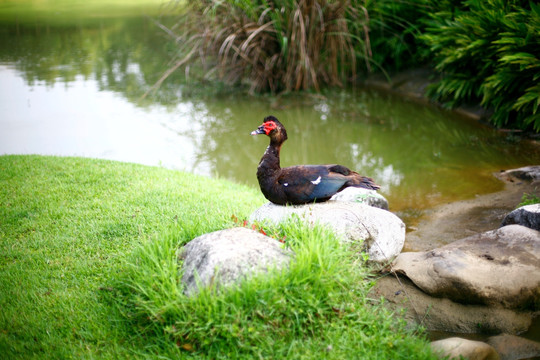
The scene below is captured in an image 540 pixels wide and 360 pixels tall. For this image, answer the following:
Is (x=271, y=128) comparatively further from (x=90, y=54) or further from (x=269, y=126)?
(x=90, y=54)

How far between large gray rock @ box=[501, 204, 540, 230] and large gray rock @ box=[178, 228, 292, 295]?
83.4 inches

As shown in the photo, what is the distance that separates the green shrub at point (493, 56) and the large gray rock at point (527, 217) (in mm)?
3077

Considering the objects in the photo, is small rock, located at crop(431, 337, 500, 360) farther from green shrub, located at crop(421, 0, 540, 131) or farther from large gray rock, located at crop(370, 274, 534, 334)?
green shrub, located at crop(421, 0, 540, 131)

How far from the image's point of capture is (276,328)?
260 cm

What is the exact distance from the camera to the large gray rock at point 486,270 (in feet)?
10.0

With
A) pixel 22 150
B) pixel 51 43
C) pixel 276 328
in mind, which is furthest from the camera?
pixel 51 43

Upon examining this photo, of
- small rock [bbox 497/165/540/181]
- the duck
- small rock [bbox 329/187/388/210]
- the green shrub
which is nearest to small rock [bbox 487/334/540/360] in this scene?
the duck

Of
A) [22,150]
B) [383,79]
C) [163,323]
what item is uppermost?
[383,79]

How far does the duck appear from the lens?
3.57m

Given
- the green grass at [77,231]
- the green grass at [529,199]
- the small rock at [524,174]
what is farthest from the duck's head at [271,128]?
the small rock at [524,174]

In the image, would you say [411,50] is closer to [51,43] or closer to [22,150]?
[22,150]

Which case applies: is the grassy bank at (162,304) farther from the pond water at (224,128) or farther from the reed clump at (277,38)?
the reed clump at (277,38)

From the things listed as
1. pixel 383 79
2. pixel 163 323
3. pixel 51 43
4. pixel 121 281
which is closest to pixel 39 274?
pixel 121 281

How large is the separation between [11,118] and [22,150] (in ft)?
5.35
